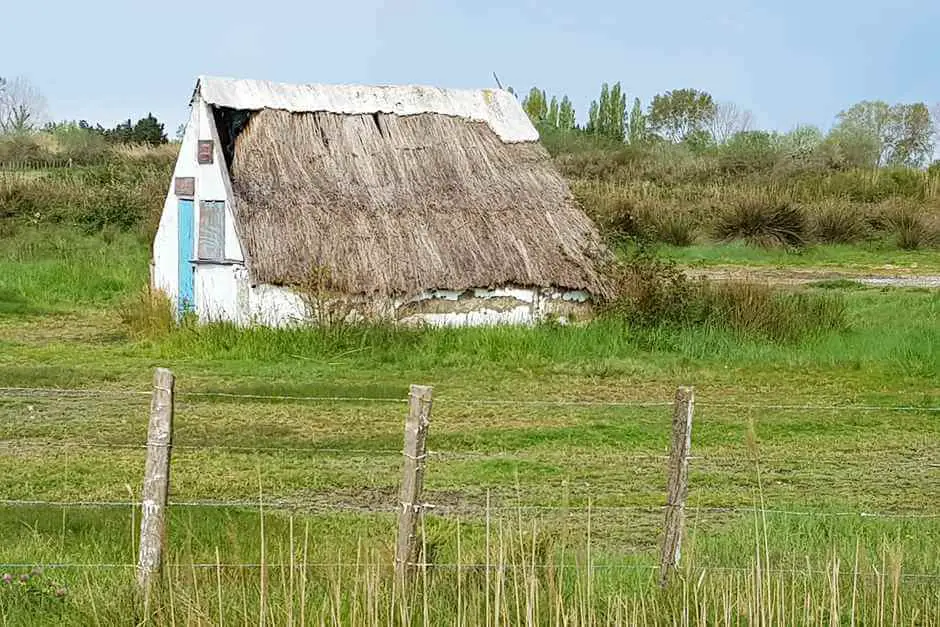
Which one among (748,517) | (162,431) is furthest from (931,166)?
(162,431)

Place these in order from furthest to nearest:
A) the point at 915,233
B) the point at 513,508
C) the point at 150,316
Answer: the point at 915,233, the point at 150,316, the point at 513,508

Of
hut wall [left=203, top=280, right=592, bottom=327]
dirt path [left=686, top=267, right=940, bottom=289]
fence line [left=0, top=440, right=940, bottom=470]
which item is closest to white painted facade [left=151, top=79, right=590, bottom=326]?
hut wall [left=203, top=280, right=592, bottom=327]

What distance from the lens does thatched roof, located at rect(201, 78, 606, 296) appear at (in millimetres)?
15383

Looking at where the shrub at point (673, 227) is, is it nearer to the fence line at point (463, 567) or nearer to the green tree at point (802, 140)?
the green tree at point (802, 140)

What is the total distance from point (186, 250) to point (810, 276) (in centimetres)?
1200

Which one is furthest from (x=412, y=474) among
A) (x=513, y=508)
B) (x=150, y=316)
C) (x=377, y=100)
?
(x=377, y=100)

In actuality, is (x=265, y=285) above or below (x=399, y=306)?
above

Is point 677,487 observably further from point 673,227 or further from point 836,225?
point 836,225

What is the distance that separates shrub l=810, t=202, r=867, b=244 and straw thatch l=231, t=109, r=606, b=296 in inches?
489

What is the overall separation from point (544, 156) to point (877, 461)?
354 inches

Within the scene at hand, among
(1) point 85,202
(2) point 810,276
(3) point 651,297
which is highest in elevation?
(1) point 85,202

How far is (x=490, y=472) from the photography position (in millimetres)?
9086

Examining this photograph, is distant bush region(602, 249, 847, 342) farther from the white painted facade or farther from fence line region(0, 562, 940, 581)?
fence line region(0, 562, 940, 581)

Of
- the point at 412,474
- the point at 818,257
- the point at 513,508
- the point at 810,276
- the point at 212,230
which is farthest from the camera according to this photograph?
the point at 818,257
